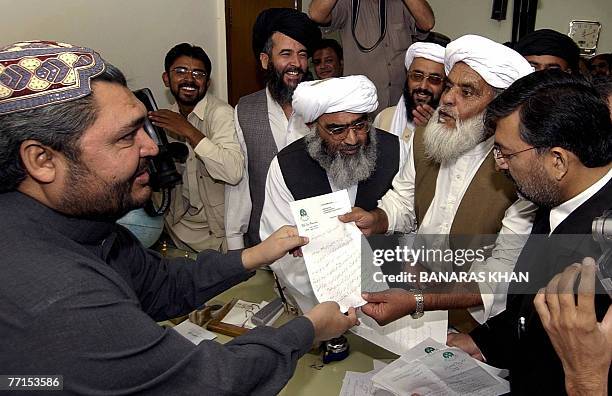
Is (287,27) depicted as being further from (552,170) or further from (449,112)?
(552,170)

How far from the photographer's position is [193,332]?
2180mm

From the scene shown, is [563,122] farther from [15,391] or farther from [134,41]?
[134,41]

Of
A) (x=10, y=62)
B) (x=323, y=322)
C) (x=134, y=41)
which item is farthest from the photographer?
(x=134, y=41)

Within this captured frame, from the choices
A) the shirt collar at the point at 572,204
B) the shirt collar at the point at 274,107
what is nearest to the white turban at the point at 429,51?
the shirt collar at the point at 274,107

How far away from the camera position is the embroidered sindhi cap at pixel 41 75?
1104mm

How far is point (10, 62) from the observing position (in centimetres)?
114

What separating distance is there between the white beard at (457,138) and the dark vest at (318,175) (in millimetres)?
363

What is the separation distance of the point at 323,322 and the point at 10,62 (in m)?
1.00

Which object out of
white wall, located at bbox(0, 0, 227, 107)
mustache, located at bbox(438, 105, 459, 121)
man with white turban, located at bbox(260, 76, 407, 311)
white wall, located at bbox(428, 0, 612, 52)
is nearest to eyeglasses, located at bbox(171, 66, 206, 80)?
white wall, located at bbox(0, 0, 227, 107)

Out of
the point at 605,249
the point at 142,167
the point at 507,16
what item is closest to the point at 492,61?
the point at 605,249

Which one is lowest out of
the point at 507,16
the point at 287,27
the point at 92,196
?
the point at 92,196

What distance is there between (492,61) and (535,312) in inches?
43.2

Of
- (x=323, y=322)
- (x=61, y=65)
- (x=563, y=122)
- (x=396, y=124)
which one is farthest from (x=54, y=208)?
(x=396, y=124)

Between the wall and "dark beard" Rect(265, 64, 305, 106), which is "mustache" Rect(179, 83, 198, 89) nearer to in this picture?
the wall
